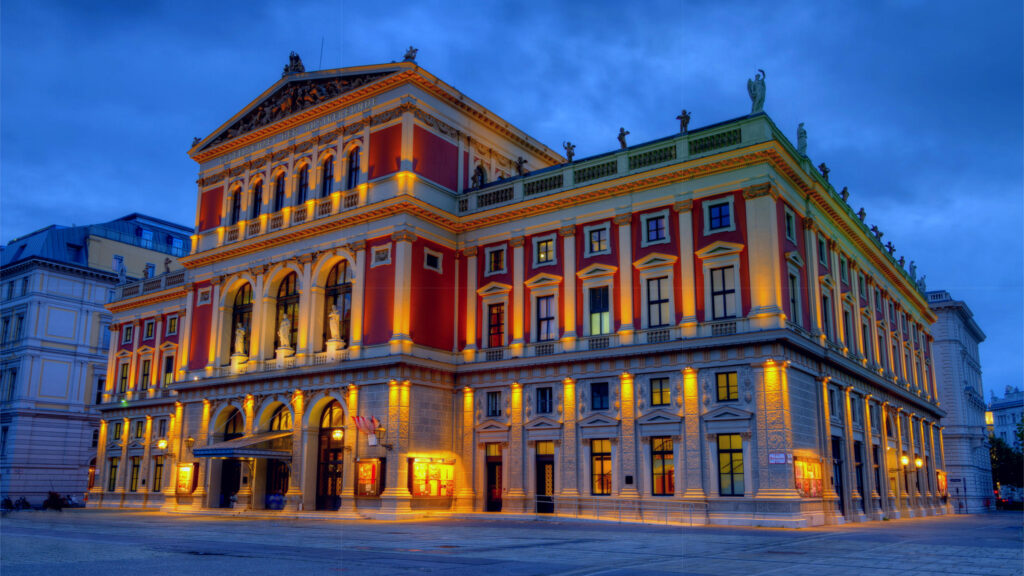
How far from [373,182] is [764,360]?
22.0 metres

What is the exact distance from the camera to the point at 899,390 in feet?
161

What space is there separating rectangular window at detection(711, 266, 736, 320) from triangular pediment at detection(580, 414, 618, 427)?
645cm


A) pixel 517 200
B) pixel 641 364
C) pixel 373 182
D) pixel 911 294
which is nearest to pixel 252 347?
pixel 373 182

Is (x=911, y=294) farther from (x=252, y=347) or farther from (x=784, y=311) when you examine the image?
(x=252, y=347)

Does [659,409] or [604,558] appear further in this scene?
[659,409]

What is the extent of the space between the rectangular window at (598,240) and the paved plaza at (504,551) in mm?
14571

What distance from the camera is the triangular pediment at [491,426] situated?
135 feet

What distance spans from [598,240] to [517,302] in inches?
205

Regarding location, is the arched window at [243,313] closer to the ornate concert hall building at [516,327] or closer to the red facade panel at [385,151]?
the ornate concert hall building at [516,327]

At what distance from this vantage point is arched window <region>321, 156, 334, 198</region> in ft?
155

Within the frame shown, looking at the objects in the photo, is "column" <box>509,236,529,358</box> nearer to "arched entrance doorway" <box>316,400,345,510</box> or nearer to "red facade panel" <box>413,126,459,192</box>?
"red facade panel" <box>413,126,459,192</box>

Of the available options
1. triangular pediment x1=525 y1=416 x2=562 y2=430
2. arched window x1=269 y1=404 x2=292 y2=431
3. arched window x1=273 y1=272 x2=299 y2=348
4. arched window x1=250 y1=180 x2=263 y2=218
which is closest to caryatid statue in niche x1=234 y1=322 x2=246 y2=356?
arched window x1=273 y1=272 x2=299 y2=348

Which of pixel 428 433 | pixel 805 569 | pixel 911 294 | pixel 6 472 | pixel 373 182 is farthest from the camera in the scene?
pixel 6 472

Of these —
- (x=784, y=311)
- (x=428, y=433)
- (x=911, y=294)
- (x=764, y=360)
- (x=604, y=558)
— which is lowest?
(x=604, y=558)
